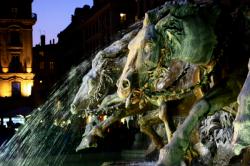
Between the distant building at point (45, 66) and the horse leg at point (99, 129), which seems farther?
the distant building at point (45, 66)

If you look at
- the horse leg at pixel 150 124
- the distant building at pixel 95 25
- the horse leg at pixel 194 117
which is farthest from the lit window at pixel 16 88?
the horse leg at pixel 194 117

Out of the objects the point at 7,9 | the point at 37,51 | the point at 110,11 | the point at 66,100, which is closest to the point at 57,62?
the point at 37,51

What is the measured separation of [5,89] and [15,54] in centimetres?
503

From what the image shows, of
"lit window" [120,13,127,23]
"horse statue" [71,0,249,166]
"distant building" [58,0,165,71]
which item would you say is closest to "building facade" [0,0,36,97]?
"distant building" [58,0,165,71]

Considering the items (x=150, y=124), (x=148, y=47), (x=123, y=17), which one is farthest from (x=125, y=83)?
(x=123, y=17)

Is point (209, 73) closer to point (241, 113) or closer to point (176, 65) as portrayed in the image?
point (176, 65)

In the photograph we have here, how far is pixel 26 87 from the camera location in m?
81.6

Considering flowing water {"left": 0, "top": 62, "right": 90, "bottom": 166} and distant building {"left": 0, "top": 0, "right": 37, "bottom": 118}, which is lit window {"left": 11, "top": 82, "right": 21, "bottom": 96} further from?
flowing water {"left": 0, "top": 62, "right": 90, "bottom": 166}

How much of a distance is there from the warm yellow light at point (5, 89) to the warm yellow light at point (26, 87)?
5.96ft

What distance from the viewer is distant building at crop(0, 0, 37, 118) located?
8069cm

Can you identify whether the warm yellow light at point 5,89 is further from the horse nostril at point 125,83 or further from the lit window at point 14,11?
the horse nostril at point 125,83

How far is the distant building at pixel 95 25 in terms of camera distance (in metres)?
62.4

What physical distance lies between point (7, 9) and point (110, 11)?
21476 mm

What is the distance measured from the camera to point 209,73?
925 centimetres
